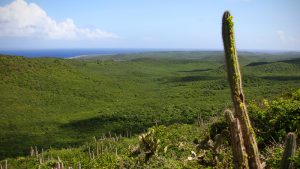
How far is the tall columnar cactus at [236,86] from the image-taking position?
923 cm

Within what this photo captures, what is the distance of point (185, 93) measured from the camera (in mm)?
81000

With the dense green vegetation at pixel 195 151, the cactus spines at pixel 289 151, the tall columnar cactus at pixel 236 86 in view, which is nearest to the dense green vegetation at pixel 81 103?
the dense green vegetation at pixel 195 151

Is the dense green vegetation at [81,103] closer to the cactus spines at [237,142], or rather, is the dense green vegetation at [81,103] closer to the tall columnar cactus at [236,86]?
the tall columnar cactus at [236,86]

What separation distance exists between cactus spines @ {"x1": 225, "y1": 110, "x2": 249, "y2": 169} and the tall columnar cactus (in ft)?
1.38

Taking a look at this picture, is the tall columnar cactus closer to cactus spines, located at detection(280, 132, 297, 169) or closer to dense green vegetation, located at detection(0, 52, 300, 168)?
cactus spines, located at detection(280, 132, 297, 169)

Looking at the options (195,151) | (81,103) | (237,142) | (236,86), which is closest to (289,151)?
(237,142)

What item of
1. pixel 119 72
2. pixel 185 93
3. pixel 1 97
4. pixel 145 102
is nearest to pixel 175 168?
pixel 145 102

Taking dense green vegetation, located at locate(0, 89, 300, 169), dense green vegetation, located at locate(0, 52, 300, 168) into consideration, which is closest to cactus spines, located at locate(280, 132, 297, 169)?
dense green vegetation, located at locate(0, 89, 300, 169)

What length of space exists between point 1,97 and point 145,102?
93.9 ft

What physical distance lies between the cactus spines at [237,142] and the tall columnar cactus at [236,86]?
419 millimetres

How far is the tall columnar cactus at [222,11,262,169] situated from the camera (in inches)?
363

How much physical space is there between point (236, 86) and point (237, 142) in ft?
5.03

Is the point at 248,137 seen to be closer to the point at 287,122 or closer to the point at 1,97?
the point at 287,122

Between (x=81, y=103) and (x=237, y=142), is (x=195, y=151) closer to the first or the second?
(x=237, y=142)
